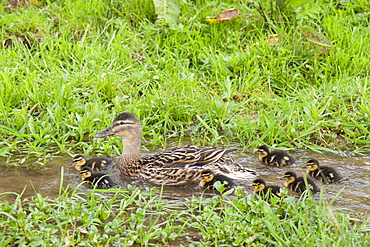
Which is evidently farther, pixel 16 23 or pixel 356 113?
pixel 16 23

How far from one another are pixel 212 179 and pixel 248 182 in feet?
1.33

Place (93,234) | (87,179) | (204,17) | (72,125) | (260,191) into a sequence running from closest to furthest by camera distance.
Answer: (93,234)
(260,191)
(87,179)
(72,125)
(204,17)

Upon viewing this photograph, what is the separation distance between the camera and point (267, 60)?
827 cm

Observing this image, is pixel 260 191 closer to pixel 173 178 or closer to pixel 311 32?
pixel 173 178

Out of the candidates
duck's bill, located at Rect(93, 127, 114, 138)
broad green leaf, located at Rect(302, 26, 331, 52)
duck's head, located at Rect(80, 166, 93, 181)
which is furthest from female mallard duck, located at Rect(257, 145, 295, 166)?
broad green leaf, located at Rect(302, 26, 331, 52)

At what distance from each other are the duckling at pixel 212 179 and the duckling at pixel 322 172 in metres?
0.86

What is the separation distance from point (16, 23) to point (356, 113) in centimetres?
522

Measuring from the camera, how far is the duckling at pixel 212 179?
5480 mm

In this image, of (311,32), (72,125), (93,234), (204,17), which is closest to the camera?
(93,234)

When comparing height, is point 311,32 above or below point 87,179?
above

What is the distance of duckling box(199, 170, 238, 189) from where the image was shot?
5480 mm

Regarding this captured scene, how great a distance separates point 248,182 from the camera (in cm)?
570

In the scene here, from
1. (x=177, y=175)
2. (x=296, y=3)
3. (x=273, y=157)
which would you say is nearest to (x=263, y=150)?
(x=273, y=157)

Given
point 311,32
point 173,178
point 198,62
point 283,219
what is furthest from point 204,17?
point 283,219
